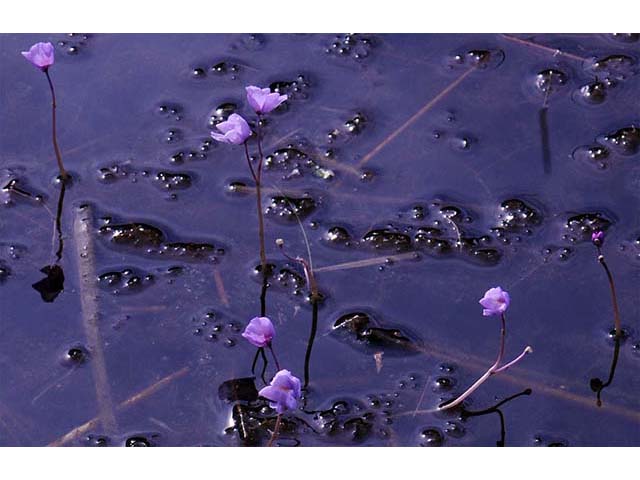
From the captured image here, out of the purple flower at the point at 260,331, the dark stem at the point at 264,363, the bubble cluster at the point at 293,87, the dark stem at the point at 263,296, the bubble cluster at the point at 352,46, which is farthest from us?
the bubble cluster at the point at 352,46

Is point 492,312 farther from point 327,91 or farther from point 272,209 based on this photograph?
point 327,91

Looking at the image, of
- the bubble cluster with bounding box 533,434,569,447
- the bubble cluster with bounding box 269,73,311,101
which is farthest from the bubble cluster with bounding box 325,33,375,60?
the bubble cluster with bounding box 533,434,569,447

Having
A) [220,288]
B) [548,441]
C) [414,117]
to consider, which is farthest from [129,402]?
[414,117]

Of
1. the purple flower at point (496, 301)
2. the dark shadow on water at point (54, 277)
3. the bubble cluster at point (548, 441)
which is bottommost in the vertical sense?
the bubble cluster at point (548, 441)

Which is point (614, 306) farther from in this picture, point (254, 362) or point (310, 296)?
point (254, 362)

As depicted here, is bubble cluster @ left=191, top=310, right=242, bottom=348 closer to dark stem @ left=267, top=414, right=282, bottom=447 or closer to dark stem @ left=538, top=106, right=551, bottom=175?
dark stem @ left=267, top=414, right=282, bottom=447

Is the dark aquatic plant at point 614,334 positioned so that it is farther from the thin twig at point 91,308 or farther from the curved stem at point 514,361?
the thin twig at point 91,308

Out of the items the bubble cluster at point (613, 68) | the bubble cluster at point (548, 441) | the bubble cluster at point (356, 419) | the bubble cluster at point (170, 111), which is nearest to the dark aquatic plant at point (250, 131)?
the bubble cluster at point (356, 419)
